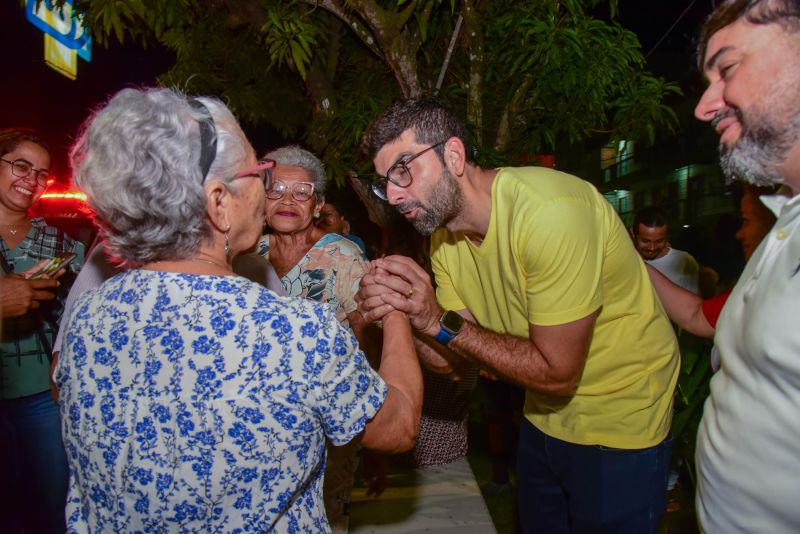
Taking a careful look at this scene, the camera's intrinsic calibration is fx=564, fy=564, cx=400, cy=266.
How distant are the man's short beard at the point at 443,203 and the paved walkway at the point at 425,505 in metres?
2.31

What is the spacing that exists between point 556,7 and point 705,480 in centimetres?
360

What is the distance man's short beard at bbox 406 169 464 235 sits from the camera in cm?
209

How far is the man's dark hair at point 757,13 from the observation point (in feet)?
3.97

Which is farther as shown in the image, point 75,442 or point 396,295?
point 396,295

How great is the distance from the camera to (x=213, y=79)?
5699 mm

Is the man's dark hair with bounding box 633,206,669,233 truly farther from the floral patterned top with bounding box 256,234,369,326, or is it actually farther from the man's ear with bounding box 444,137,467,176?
the man's ear with bounding box 444,137,467,176

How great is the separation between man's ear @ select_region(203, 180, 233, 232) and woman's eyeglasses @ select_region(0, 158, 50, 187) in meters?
2.04

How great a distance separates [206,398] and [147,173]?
486mm

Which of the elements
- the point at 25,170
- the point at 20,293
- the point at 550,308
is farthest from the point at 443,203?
the point at 25,170

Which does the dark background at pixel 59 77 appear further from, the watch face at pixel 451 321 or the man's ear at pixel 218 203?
the man's ear at pixel 218 203

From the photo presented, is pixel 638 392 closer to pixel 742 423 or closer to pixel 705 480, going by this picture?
pixel 705 480

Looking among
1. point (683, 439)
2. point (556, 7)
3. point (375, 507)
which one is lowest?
point (375, 507)

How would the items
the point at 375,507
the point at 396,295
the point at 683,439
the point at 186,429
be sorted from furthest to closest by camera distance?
1. the point at 375,507
2. the point at 683,439
3. the point at 396,295
4. the point at 186,429

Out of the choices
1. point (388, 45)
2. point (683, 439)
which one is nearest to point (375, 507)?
point (683, 439)
